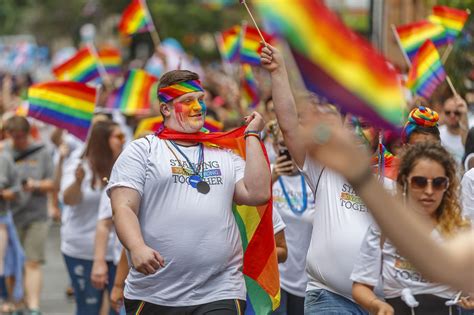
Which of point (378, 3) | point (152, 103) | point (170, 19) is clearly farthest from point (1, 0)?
point (152, 103)

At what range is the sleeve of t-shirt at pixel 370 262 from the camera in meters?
5.20

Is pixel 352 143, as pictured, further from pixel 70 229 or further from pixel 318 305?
pixel 70 229

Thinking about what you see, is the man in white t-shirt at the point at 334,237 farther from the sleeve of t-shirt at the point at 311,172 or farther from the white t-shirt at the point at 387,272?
the white t-shirt at the point at 387,272

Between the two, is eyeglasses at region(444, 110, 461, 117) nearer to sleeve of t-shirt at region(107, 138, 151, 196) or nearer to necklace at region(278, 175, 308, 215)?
necklace at region(278, 175, 308, 215)

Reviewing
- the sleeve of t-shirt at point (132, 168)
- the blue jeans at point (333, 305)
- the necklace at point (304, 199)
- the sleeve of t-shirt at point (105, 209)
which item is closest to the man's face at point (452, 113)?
the necklace at point (304, 199)

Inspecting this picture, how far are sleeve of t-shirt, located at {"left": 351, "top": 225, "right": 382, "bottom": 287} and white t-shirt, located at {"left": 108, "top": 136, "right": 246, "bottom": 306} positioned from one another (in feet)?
3.02

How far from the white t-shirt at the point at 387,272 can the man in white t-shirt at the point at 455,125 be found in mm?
4353

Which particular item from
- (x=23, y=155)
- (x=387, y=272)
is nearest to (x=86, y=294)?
(x=23, y=155)

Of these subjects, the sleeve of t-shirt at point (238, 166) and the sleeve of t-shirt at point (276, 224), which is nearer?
the sleeve of t-shirt at point (238, 166)

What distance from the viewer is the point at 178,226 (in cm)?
582

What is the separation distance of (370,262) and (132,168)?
1349mm

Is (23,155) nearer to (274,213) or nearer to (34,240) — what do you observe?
(34,240)

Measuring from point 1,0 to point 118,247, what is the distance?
2489 inches

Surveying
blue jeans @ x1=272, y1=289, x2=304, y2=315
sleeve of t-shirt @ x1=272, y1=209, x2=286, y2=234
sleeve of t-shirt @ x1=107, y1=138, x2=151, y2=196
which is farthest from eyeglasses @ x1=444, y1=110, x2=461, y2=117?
sleeve of t-shirt @ x1=107, y1=138, x2=151, y2=196
